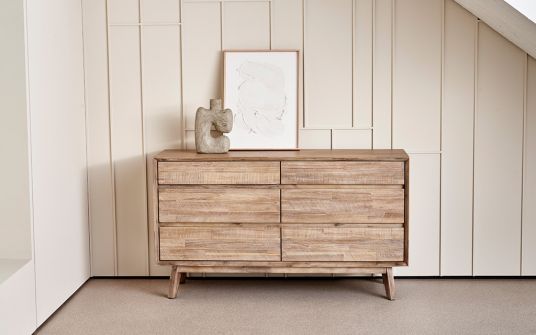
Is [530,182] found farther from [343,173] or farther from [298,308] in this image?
[298,308]

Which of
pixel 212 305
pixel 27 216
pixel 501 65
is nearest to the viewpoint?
pixel 27 216

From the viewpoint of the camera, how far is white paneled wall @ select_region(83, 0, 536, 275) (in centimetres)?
400

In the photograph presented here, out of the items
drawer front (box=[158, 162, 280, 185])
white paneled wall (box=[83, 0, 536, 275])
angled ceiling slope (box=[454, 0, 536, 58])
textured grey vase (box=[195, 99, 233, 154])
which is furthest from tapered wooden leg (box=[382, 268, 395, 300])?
angled ceiling slope (box=[454, 0, 536, 58])

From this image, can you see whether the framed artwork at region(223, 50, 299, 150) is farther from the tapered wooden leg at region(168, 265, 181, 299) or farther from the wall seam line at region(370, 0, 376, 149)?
the tapered wooden leg at region(168, 265, 181, 299)

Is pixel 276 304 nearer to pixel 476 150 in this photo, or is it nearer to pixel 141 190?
pixel 141 190

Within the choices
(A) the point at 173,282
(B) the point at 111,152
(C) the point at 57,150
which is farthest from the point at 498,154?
(C) the point at 57,150

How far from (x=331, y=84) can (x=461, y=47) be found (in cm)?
71

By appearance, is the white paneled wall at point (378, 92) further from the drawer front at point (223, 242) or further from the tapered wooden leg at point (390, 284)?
the drawer front at point (223, 242)

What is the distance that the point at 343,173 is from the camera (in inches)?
143

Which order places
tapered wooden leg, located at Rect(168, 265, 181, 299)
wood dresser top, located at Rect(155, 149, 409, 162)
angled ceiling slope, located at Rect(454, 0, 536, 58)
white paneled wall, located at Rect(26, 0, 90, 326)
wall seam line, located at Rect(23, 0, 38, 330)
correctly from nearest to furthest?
1. wall seam line, located at Rect(23, 0, 38, 330)
2. white paneled wall, located at Rect(26, 0, 90, 326)
3. angled ceiling slope, located at Rect(454, 0, 536, 58)
4. wood dresser top, located at Rect(155, 149, 409, 162)
5. tapered wooden leg, located at Rect(168, 265, 181, 299)

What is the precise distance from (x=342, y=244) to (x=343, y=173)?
346 mm

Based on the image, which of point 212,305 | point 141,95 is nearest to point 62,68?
point 141,95

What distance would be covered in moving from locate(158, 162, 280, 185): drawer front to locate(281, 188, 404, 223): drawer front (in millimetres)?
123

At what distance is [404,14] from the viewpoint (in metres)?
4.00
